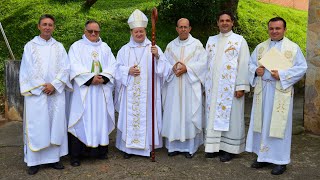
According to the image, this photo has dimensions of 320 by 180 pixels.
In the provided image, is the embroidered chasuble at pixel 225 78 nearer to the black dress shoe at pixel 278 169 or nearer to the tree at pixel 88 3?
the black dress shoe at pixel 278 169

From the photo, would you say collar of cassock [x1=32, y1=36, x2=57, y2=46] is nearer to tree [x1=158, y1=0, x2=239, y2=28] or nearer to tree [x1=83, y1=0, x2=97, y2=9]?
tree [x1=158, y1=0, x2=239, y2=28]

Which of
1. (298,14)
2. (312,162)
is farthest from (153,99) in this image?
(298,14)

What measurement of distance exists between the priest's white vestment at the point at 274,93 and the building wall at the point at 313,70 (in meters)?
2.00

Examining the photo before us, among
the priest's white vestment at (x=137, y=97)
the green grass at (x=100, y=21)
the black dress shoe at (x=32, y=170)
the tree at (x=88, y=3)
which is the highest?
the tree at (x=88, y=3)

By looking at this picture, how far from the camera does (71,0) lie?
42.8 ft

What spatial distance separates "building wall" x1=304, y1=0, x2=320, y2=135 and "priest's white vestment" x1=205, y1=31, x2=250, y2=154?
1.97 metres

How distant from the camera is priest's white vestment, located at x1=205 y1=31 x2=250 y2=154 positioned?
5859 mm

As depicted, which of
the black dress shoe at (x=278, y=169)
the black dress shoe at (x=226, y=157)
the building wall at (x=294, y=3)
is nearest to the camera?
the black dress shoe at (x=278, y=169)

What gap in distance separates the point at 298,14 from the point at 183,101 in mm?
11328

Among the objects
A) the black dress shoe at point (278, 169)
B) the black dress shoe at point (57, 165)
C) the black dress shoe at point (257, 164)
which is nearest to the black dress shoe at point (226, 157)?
the black dress shoe at point (257, 164)

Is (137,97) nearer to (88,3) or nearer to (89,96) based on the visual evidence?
(89,96)

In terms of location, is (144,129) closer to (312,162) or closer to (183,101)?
(183,101)

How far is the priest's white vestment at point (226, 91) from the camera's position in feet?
19.2

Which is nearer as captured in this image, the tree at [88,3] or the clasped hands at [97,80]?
the clasped hands at [97,80]
